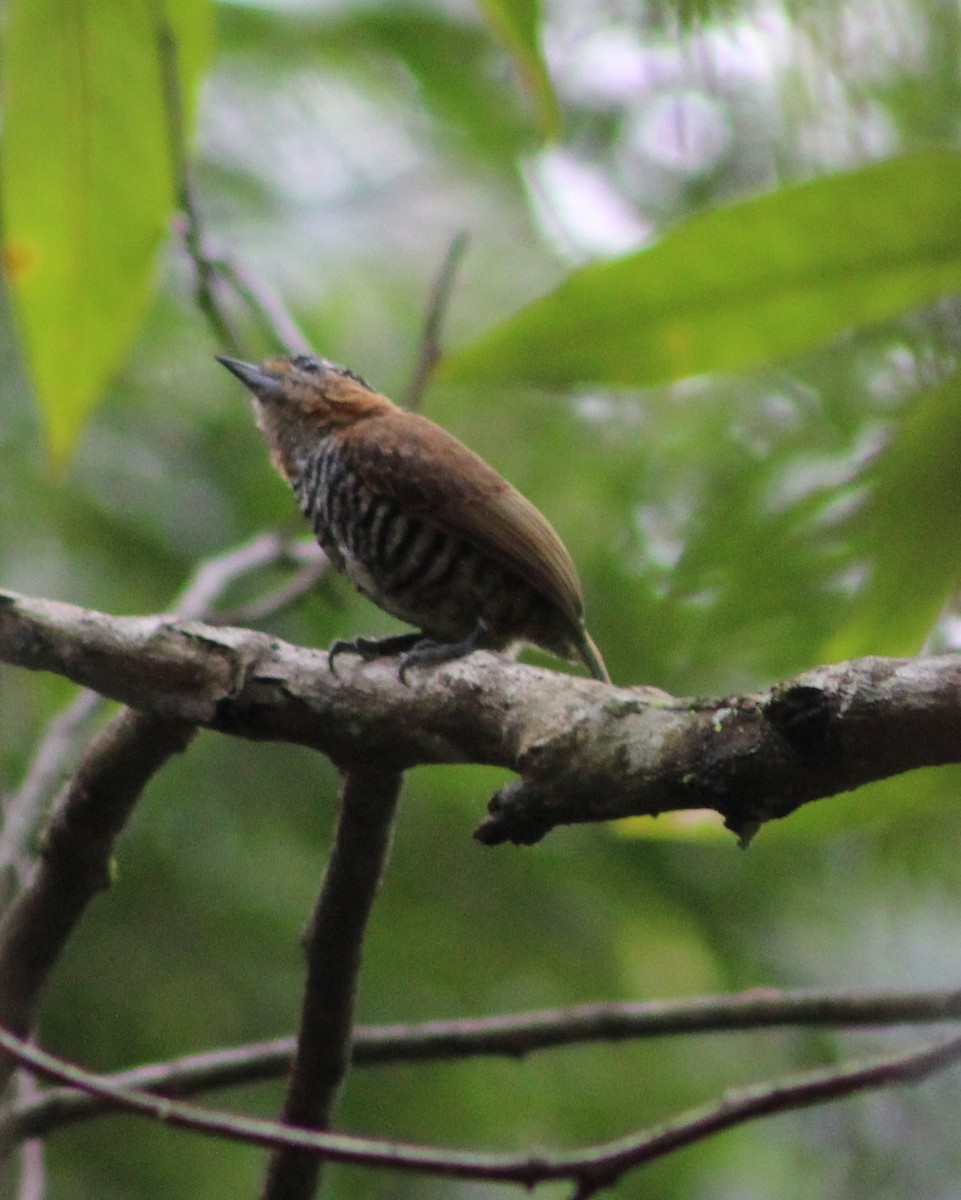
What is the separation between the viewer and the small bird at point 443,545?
3107 mm

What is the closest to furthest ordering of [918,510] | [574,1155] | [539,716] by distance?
[574,1155] → [918,510] → [539,716]

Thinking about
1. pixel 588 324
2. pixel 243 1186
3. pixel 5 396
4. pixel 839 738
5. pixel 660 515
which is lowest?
pixel 839 738

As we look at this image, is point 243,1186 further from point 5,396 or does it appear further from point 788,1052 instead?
point 5,396

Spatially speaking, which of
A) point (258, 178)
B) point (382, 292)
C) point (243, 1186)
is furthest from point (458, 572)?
point (258, 178)

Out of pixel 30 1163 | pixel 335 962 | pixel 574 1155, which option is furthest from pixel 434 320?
pixel 574 1155

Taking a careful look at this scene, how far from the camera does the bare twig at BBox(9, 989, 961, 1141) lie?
2.84 m

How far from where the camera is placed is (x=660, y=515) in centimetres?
364

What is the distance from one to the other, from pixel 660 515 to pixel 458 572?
666 mm

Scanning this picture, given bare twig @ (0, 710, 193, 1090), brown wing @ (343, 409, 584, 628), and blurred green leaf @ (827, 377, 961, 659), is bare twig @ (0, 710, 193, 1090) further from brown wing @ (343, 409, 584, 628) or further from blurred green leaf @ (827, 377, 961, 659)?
blurred green leaf @ (827, 377, 961, 659)

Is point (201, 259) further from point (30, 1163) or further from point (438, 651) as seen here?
point (30, 1163)

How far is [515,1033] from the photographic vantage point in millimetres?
2844

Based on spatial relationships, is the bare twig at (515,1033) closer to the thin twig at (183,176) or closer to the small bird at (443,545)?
the small bird at (443,545)

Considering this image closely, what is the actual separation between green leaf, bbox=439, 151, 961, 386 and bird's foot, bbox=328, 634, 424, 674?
17.1 inches

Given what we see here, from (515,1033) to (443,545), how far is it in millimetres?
978
